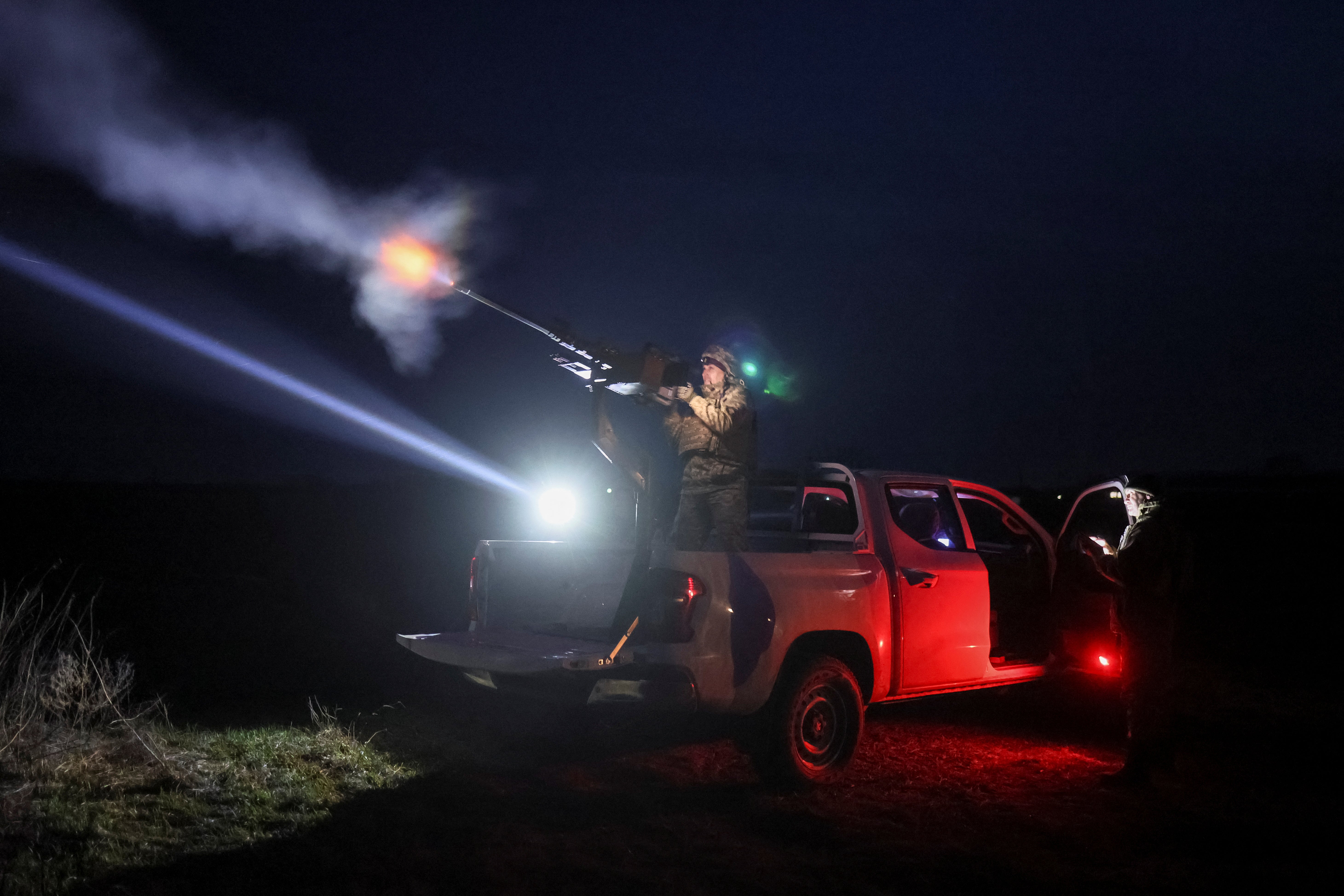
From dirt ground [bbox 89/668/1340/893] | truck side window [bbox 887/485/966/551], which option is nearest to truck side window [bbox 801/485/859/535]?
truck side window [bbox 887/485/966/551]

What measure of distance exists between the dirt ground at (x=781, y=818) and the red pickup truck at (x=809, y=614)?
12.9 inches

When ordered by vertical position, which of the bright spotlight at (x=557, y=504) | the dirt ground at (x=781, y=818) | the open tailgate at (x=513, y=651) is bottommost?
the dirt ground at (x=781, y=818)

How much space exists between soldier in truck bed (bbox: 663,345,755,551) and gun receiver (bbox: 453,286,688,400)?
0.16 metres

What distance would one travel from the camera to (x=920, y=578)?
6.05 metres

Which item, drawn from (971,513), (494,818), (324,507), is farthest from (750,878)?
(324,507)

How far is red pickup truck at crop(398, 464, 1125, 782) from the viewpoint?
5031mm

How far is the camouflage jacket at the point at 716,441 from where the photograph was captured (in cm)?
629

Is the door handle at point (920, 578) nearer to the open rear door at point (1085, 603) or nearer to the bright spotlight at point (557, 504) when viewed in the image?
the open rear door at point (1085, 603)

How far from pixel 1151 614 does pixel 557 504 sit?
361 cm

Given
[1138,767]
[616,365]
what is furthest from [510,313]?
[1138,767]

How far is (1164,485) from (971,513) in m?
8.33

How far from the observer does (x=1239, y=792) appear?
5531mm

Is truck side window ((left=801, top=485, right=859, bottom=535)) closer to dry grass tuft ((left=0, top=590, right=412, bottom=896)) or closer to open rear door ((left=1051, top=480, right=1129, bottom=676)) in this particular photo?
open rear door ((left=1051, top=480, right=1129, bottom=676))

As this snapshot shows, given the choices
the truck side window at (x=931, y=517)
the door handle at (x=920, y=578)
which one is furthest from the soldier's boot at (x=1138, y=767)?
the truck side window at (x=931, y=517)
